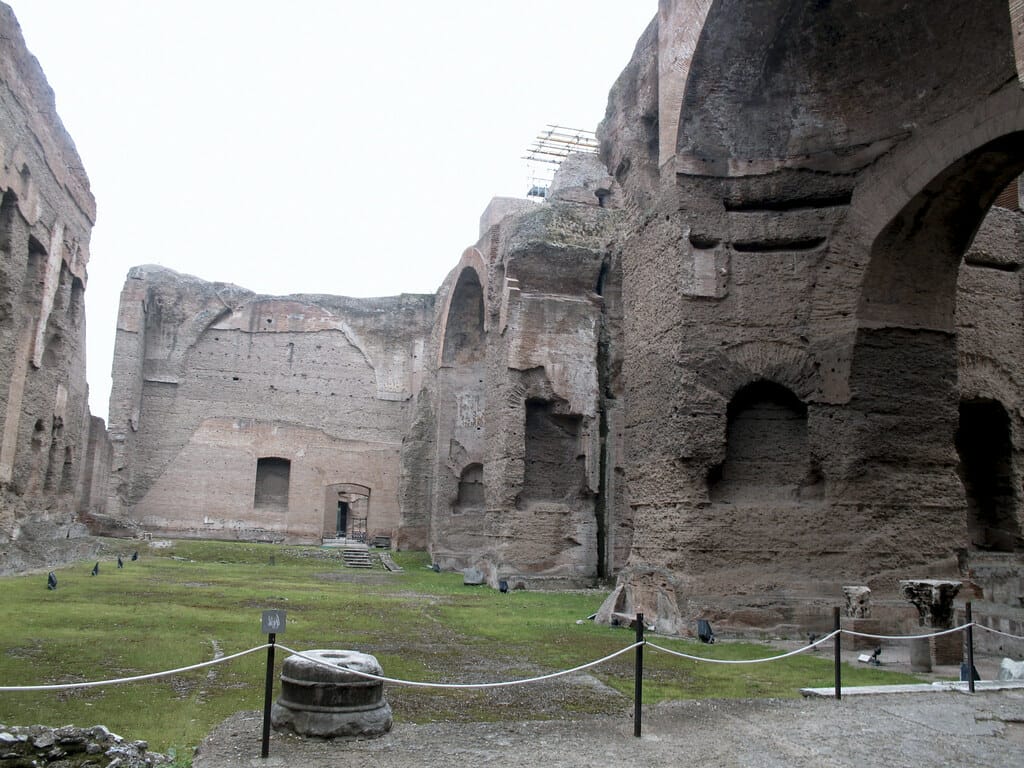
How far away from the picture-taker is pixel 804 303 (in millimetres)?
8422

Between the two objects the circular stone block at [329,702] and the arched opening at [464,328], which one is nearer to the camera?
the circular stone block at [329,702]

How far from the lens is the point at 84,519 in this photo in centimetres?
1972

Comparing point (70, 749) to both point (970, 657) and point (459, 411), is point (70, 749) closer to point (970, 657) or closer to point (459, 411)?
point (970, 657)

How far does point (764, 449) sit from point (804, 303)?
4.83ft

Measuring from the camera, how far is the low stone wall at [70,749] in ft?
10.5

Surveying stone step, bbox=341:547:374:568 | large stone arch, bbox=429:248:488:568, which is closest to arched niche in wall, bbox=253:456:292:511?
stone step, bbox=341:547:374:568

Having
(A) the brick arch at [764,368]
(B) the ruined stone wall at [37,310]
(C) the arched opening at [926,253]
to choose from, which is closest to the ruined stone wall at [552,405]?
(A) the brick arch at [764,368]

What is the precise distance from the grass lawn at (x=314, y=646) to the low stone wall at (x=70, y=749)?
0.33m

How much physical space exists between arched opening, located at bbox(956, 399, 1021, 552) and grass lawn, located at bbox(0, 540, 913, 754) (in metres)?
4.90

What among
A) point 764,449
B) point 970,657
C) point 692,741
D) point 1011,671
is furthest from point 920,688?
point 764,449

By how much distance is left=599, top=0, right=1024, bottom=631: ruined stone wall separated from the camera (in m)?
7.89

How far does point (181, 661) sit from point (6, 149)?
9.35 meters

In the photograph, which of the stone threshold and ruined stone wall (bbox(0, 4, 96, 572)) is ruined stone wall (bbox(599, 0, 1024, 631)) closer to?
the stone threshold

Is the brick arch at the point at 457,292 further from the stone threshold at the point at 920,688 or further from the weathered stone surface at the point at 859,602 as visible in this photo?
the stone threshold at the point at 920,688
